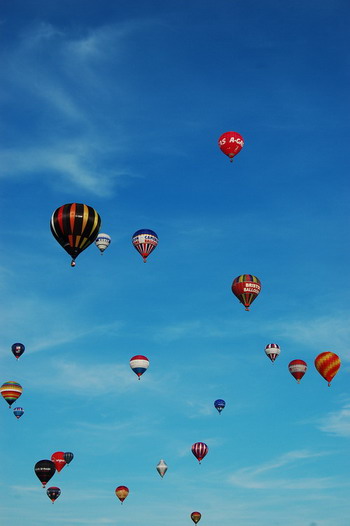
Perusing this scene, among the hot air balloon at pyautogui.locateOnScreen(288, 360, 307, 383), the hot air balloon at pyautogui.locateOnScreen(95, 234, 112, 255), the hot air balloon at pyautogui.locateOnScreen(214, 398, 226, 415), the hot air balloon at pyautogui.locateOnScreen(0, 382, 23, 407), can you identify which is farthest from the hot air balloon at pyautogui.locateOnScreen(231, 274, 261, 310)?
the hot air balloon at pyautogui.locateOnScreen(0, 382, 23, 407)

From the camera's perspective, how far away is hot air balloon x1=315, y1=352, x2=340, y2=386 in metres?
75.3

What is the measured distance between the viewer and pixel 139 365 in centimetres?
8069

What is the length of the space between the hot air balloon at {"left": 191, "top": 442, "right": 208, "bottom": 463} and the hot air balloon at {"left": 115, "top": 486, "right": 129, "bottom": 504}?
12148 mm

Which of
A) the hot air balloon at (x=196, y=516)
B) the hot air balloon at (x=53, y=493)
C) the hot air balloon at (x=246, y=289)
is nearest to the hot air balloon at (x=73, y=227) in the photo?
the hot air balloon at (x=246, y=289)

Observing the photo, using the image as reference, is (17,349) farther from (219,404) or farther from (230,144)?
(230,144)

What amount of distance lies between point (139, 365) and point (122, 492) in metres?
24.4

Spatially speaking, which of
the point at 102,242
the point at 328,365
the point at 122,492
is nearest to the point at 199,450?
the point at 122,492

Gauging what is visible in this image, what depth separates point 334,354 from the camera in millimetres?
76375

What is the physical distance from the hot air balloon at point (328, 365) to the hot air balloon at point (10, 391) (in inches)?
1465

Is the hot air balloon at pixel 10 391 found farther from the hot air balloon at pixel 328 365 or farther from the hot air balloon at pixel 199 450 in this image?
the hot air balloon at pixel 328 365

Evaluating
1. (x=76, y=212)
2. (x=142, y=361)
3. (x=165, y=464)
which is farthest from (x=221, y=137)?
(x=165, y=464)

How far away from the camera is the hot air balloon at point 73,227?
50844 mm

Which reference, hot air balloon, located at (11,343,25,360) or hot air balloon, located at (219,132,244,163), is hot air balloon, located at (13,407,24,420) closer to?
hot air balloon, located at (11,343,25,360)

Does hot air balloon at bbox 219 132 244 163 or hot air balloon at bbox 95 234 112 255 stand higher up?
hot air balloon at bbox 95 234 112 255
